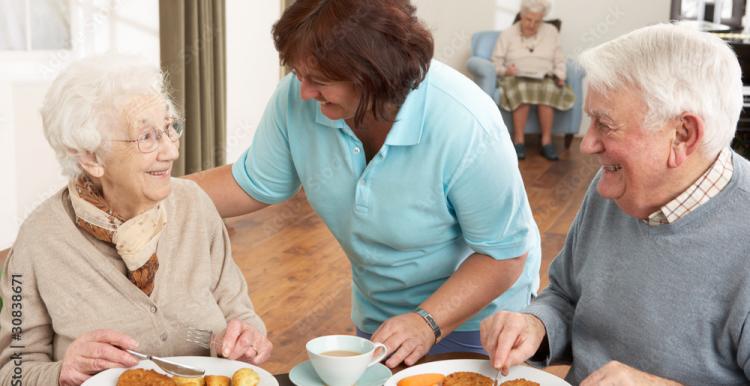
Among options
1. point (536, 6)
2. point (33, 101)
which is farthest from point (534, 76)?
point (33, 101)

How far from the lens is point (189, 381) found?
1382 mm

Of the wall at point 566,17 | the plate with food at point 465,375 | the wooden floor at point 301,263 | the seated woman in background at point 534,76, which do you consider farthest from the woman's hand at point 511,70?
the plate with food at point 465,375

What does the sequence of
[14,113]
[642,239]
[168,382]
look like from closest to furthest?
[168,382], [642,239], [14,113]

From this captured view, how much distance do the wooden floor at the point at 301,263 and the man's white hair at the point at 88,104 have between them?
1.74 m

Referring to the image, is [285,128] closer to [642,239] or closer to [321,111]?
[321,111]

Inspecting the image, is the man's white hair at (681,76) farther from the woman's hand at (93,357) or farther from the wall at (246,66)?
the wall at (246,66)

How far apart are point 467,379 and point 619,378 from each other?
0.23m

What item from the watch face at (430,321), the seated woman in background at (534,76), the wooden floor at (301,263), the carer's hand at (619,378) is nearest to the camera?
the carer's hand at (619,378)

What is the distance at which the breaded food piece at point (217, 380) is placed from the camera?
1.38 m

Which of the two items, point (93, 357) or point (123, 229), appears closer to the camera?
point (93, 357)

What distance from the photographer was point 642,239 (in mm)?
1466

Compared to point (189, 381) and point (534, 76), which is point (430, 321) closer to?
point (189, 381)

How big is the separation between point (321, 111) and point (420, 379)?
1.86 ft

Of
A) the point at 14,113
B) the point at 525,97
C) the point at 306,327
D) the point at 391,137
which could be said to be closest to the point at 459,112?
the point at 391,137
